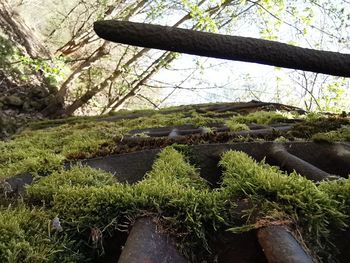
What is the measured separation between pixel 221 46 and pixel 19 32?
1036 centimetres

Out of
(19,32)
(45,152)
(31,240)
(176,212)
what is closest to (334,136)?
(176,212)

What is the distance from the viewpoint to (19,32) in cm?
1015

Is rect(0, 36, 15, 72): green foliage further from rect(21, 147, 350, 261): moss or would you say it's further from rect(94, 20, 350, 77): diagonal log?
rect(94, 20, 350, 77): diagonal log

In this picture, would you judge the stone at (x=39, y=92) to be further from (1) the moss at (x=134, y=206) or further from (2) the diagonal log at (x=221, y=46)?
(2) the diagonal log at (x=221, y=46)

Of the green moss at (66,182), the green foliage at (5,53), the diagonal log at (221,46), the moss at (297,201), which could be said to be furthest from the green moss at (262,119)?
the green foliage at (5,53)

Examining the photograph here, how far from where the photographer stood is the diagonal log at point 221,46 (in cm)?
114

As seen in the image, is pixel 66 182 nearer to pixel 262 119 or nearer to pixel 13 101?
pixel 262 119

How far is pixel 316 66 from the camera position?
4.07 ft

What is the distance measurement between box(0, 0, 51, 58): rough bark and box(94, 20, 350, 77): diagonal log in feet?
30.7

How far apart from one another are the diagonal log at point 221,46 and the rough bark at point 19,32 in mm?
9343

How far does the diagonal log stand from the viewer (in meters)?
1.14

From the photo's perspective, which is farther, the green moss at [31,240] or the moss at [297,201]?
the moss at [297,201]

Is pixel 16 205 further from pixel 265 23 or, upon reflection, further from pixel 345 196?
pixel 265 23

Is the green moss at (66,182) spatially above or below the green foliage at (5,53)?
below
